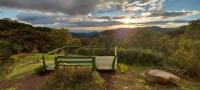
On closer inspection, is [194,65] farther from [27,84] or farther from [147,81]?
[27,84]

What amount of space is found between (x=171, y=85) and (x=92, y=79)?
452 centimetres

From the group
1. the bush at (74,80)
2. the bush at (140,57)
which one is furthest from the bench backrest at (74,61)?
the bush at (140,57)

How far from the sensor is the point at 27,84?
11992mm

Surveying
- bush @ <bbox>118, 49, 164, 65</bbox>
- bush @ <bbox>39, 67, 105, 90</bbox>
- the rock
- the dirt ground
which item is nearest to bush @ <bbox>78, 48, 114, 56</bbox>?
bush @ <bbox>118, 49, 164, 65</bbox>

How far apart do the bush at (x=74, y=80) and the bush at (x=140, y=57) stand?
8.56 meters

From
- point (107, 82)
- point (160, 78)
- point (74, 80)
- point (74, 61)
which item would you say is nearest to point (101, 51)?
point (160, 78)

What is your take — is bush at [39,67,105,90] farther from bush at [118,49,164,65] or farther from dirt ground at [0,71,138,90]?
bush at [118,49,164,65]

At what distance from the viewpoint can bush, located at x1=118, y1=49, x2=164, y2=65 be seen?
17917mm

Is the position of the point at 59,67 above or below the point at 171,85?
above

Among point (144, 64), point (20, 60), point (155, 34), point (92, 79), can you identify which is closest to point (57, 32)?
point (155, 34)

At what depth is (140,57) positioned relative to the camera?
719 inches

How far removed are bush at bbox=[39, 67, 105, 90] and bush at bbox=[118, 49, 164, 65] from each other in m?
8.56

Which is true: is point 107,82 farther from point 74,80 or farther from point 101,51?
point 101,51

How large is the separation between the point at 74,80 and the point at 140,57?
370 inches
